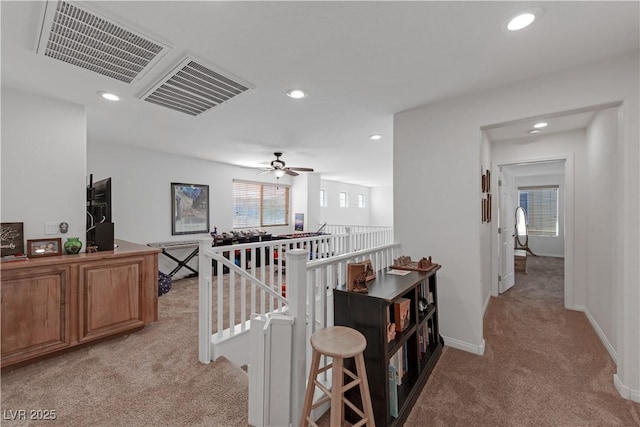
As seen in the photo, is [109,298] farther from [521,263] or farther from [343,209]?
[343,209]

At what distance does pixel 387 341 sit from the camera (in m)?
1.64

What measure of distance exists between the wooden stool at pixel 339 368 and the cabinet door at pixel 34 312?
2.44 meters

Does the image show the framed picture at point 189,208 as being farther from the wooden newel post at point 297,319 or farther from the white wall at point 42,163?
the wooden newel post at point 297,319

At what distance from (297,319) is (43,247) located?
104 inches

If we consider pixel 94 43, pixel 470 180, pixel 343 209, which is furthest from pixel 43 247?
pixel 343 209

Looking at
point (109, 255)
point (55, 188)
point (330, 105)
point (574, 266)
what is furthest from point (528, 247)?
point (55, 188)

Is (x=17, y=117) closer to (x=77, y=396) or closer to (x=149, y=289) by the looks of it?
(x=149, y=289)

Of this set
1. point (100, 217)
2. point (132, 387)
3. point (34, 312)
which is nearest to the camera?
point (132, 387)

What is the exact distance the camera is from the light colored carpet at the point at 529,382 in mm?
1718

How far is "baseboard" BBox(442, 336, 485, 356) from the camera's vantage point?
2.47m

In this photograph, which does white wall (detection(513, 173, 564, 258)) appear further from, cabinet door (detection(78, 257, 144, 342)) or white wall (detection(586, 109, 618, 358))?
cabinet door (detection(78, 257, 144, 342))

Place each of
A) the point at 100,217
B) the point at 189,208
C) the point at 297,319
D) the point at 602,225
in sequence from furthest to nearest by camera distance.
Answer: the point at 189,208
the point at 100,217
the point at 602,225
the point at 297,319

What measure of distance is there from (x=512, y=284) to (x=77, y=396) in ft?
19.1

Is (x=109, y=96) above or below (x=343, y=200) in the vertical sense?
above
